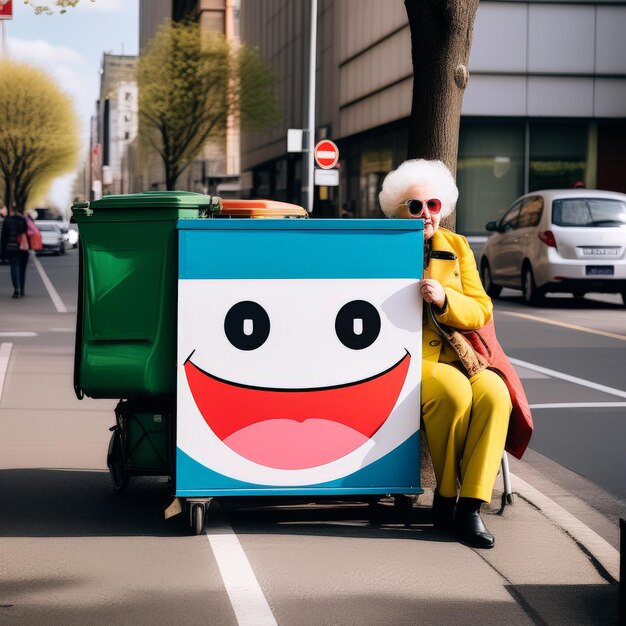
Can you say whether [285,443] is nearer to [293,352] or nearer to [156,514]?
[293,352]

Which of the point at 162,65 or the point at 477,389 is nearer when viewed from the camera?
the point at 477,389

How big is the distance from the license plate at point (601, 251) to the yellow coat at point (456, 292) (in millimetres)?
13766

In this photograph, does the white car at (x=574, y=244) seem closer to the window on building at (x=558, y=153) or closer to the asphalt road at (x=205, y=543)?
the asphalt road at (x=205, y=543)

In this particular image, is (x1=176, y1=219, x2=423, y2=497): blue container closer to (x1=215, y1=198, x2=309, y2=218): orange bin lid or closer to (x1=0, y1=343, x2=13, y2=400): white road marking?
(x1=215, y1=198, x2=309, y2=218): orange bin lid

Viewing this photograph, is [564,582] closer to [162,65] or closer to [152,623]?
[152,623]

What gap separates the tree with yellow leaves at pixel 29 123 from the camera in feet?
282

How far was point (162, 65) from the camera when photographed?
199 feet

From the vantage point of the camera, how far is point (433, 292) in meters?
5.46

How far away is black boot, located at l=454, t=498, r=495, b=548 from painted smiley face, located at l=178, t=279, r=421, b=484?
17.2 inches

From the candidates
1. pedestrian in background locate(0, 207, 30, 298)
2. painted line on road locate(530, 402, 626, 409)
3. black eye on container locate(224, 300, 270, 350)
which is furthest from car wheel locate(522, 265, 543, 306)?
black eye on container locate(224, 300, 270, 350)

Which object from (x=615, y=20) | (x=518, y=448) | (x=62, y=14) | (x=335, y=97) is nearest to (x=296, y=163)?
(x=335, y=97)

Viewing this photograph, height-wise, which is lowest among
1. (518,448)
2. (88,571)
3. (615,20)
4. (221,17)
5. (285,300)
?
(88,571)

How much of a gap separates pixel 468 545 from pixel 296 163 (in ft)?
156

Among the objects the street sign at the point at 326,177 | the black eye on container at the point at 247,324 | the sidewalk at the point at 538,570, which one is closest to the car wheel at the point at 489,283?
the street sign at the point at 326,177
